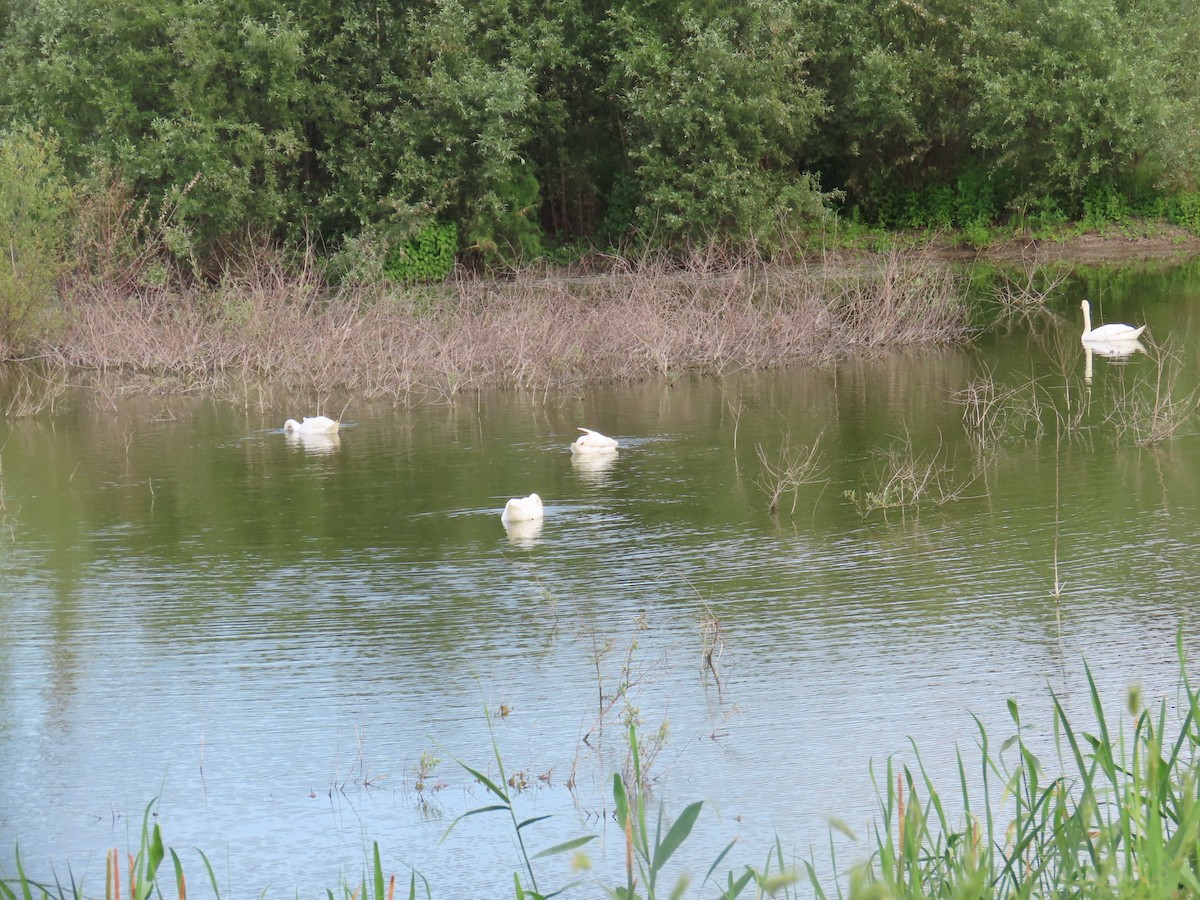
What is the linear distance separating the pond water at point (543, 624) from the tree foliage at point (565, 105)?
41.1 ft

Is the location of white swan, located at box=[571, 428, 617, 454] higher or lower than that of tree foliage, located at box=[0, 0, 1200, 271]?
lower

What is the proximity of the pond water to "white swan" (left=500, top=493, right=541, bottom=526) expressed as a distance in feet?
0.45

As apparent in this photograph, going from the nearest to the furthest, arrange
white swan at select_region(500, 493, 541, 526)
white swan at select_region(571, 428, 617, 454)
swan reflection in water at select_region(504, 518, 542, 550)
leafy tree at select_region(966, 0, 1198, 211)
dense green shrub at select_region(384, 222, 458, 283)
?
1. swan reflection in water at select_region(504, 518, 542, 550)
2. white swan at select_region(500, 493, 541, 526)
3. white swan at select_region(571, 428, 617, 454)
4. dense green shrub at select_region(384, 222, 458, 283)
5. leafy tree at select_region(966, 0, 1198, 211)

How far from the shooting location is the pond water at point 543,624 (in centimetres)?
622

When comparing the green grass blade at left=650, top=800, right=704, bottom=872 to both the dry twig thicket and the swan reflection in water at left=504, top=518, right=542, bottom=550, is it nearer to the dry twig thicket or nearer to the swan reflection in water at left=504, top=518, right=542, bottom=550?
the swan reflection in water at left=504, top=518, right=542, bottom=550

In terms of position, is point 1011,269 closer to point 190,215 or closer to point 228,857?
point 190,215

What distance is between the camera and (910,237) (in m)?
33.8

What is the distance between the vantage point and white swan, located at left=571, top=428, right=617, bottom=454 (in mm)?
13141

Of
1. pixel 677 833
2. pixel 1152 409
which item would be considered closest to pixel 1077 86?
pixel 1152 409

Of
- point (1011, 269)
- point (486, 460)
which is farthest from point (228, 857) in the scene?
point (1011, 269)

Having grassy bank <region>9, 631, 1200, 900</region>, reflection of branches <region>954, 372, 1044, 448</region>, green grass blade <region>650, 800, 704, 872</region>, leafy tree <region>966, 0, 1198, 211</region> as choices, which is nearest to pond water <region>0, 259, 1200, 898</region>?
reflection of branches <region>954, 372, 1044, 448</region>

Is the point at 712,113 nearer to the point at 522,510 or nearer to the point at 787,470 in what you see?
the point at 787,470

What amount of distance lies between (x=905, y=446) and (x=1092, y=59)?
1968 centimetres

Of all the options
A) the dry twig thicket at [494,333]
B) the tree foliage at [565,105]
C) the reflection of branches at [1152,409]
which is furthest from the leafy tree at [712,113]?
the reflection of branches at [1152,409]
